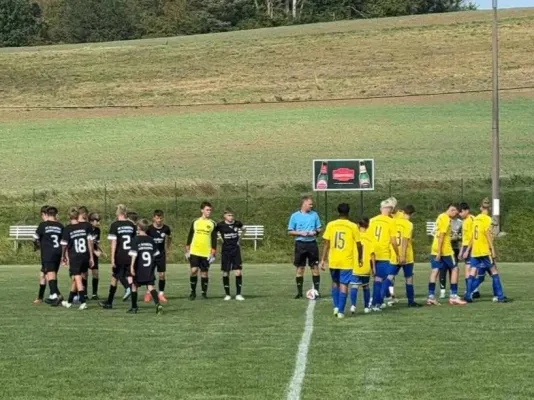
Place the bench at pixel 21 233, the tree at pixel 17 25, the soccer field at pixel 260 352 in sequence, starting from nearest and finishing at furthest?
the soccer field at pixel 260 352
the bench at pixel 21 233
the tree at pixel 17 25

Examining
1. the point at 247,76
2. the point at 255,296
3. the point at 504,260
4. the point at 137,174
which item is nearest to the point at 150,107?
the point at 247,76

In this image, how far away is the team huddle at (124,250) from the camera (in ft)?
60.9

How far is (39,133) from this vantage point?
58969 millimetres

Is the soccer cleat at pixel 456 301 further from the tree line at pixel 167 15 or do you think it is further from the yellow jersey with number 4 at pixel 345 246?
the tree line at pixel 167 15

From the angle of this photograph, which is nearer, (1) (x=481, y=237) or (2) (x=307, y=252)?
(1) (x=481, y=237)

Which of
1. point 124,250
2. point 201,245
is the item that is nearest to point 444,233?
point 201,245

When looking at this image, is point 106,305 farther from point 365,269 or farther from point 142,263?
point 365,269

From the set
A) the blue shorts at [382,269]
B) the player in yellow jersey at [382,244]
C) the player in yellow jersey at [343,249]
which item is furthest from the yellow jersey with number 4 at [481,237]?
the player in yellow jersey at [343,249]

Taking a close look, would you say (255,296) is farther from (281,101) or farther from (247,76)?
(247,76)

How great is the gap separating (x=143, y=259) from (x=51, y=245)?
2.62 metres

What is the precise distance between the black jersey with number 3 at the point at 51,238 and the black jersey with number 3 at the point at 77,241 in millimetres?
442

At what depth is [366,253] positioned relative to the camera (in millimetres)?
17922

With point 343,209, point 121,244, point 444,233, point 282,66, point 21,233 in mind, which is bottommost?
point 21,233

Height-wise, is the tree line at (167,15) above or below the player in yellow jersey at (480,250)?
above
